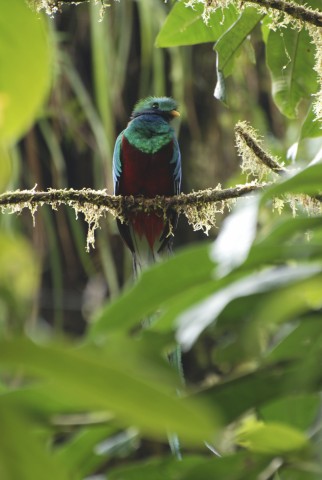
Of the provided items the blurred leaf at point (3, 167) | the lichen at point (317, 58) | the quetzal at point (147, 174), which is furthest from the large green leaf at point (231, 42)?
the blurred leaf at point (3, 167)

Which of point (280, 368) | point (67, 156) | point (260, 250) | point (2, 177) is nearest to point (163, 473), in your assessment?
point (280, 368)

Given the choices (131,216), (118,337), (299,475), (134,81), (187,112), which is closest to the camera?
(118,337)

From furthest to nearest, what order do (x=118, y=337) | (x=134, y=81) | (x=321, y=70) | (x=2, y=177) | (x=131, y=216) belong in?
1. (x=134, y=81)
2. (x=131, y=216)
3. (x=321, y=70)
4. (x=118, y=337)
5. (x=2, y=177)

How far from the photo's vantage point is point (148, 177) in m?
2.54

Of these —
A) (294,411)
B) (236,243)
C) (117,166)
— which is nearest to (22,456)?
(236,243)

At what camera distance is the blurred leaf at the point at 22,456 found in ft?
1.29

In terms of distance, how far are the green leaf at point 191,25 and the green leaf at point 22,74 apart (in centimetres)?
132

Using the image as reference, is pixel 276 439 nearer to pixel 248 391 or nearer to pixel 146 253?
pixel 248 391

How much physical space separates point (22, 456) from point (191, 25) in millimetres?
1410

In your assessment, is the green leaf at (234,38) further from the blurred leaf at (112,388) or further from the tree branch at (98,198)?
the blurred leaf at (112,388)

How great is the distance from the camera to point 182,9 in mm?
1707

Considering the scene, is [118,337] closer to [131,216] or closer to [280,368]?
[280,368]

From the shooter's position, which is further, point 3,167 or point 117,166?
point 117,166

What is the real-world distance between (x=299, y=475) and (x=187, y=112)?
2989mm
